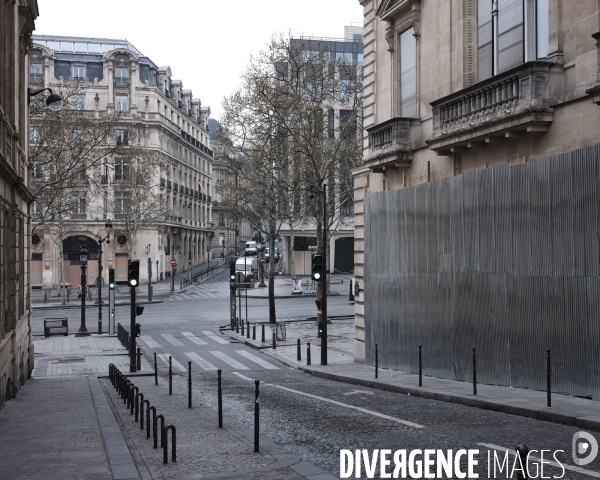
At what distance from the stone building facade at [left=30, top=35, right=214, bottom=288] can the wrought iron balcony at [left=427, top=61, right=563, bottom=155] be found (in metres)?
51.7

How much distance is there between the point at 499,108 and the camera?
1599 cm

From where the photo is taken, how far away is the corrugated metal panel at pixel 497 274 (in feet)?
45.6

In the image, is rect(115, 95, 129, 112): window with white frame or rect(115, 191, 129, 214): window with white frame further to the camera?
rect(115, 95, 129, 112): window with white frame

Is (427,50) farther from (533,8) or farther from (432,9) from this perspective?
(533,8)

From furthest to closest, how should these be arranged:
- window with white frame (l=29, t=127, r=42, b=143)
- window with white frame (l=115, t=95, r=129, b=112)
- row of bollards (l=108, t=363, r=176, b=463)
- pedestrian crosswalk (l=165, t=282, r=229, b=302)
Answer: window with white frame (l=115, t=95, r=129, b=112) < pedestrian crosswalk (l=165, t=282, r=229, b=302) < window with white frame (l=29, t=127, r=42, b=143) < row of bollards (l=108, t=363, r=176, b=463)

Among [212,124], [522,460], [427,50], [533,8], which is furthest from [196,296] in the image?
[212,124]

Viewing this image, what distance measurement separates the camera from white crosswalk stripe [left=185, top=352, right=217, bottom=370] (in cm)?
2639

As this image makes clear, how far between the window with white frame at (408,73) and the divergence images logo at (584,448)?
41.7ft

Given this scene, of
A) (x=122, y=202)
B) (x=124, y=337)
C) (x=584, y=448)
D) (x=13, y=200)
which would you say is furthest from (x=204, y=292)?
(x=584, y=448)

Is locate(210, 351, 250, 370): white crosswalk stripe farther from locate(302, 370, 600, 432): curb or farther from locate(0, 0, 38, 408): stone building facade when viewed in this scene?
locate(0, 0, 38, 408): stone building facade

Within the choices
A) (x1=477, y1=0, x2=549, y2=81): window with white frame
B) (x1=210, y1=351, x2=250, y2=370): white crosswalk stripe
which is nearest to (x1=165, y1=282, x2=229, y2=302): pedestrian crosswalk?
(x1=210, y1=351, x2=250, y2=370): white crosswalk stripe

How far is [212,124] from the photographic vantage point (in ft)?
508

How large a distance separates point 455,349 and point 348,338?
603 inches

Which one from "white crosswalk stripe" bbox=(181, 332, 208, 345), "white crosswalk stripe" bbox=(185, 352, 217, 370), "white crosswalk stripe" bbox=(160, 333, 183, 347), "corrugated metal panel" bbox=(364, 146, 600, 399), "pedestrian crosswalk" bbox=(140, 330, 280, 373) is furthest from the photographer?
"white crosswalk stripe" bbox=(181, 332, 208, 345)
